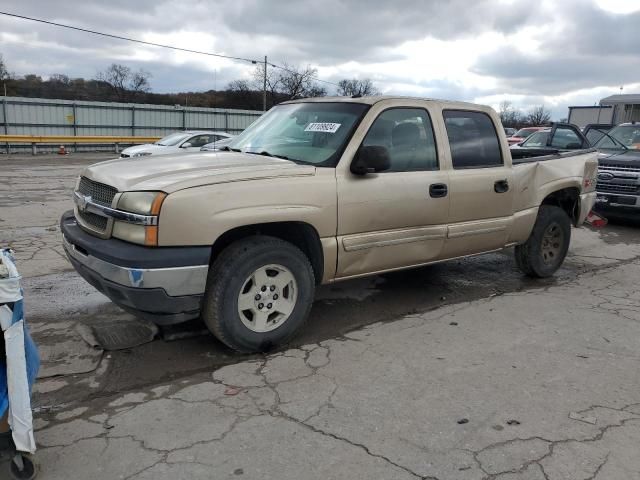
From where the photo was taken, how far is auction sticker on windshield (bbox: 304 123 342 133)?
14.6 ft

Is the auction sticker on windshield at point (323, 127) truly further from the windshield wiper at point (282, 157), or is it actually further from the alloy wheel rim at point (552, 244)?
the alloy wheel rim at point (552, 244)

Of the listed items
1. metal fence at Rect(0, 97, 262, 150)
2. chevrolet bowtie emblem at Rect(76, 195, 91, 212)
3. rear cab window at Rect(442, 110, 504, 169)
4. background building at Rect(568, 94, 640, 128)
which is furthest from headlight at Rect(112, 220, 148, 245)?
metal fence at Rect(0, 97, 262, 150)

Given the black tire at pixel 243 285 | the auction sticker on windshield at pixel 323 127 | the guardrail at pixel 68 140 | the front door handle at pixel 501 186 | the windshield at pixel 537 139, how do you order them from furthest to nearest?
the guardrail at pixel 68 140
the windshield at pixel 537 139
the front door handle at pixel 501 186
the auction sticker on windshield at pixel 323 127
the black tire at pixel 243 285

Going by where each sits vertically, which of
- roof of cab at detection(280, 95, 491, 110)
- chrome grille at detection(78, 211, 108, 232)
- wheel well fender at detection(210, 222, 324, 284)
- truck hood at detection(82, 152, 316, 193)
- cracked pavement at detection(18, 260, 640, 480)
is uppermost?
roof of cab at detection(280, 95, 491, 110)

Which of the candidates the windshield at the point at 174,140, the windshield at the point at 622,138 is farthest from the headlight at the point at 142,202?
the windshield at the point at 174,140

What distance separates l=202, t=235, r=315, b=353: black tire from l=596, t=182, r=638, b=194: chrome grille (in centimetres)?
807

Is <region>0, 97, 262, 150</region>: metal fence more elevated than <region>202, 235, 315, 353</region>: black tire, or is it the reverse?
<region>0, 97, 262, 150</region>: metal fence

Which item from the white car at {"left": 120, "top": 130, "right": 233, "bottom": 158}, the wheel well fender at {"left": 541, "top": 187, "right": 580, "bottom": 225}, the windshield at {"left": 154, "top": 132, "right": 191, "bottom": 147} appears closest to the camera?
the wheel well fender at {"left": 541, "top": 187, "right": 580, "bottom": 225}

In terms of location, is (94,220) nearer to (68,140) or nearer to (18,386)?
(18,386)

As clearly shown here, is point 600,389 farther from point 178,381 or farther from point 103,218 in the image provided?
point 103,218

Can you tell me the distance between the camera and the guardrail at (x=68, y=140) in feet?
75.9

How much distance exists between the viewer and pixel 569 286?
20.1ft

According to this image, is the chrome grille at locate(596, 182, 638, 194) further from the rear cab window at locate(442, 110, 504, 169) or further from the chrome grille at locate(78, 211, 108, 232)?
the chrome grille at locate(78, 211, 108, 232)

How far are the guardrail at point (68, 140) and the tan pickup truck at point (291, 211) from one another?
21794mm
